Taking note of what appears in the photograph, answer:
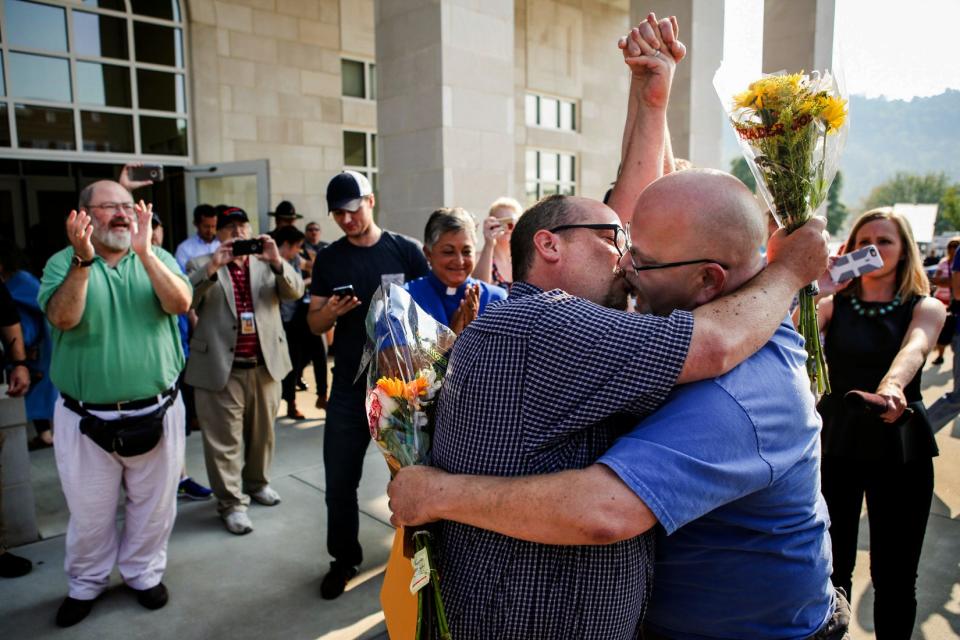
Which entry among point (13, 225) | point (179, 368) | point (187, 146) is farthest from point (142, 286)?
point (13, 225)

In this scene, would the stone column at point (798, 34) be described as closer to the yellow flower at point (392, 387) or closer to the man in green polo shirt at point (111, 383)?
the man in green polo shirt at point (111, 383)

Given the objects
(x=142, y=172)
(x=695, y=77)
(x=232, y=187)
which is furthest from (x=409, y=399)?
(x=695, y=77)

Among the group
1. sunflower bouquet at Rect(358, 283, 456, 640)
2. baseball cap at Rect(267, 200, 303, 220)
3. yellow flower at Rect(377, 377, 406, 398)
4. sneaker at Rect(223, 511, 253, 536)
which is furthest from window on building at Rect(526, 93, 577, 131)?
yellow flower at Rect(377, 377, 406, 398)

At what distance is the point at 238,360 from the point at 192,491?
1203 mm

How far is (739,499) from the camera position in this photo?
126 centimetres

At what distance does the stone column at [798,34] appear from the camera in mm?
8625

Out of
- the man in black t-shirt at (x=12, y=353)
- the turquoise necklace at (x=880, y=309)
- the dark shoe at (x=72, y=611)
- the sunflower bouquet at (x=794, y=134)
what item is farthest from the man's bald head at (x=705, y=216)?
the man in black t-shirt at (x=12, y=353)

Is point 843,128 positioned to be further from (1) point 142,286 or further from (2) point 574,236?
(1) point 142,286

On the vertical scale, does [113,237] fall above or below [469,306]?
above

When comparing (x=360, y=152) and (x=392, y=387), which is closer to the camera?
(x=392, y=387)

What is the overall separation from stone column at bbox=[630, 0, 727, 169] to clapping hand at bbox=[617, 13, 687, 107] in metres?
7.97

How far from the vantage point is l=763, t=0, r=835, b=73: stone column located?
8625 millimetres

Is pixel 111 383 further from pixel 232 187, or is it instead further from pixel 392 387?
pixel 232 187

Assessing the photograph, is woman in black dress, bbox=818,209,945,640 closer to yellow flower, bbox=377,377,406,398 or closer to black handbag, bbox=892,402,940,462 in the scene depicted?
black handbag, bbox=892,402,940,462
